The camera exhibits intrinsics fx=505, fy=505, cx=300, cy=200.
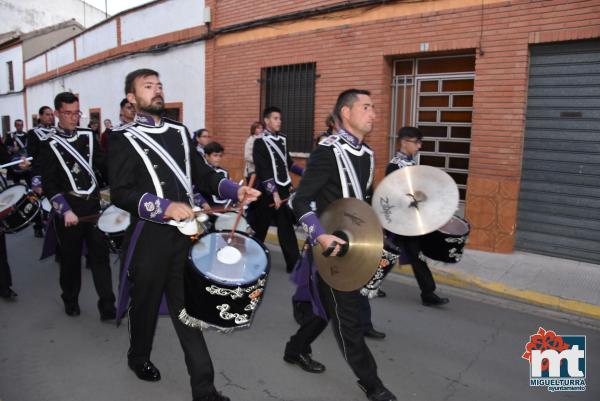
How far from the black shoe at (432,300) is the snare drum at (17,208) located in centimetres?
412

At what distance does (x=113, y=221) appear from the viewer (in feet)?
15.2

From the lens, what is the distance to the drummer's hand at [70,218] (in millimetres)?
4406

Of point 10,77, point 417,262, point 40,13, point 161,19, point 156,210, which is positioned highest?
point 40,13

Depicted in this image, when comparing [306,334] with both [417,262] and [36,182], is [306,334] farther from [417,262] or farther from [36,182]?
[36,182]

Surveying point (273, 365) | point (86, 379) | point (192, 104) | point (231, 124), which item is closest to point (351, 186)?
point (273, 365)

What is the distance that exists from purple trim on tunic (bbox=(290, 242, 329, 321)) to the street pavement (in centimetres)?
61

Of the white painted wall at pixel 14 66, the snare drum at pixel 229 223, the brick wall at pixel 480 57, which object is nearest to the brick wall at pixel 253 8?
the brick wall at pixel 480 57

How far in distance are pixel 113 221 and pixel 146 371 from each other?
1614mm

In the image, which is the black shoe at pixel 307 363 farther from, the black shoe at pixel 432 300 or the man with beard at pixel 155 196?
the black shoe at pixel 432 300

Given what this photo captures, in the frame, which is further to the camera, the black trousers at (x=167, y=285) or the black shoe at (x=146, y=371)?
the black shoe at (x=146, y=371)

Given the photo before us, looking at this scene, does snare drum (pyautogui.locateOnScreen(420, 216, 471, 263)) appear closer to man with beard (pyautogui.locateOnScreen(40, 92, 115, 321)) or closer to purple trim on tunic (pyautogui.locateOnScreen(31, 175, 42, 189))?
man with beard (pyautogui.locateOnScreen(40, 92, 115, 321))

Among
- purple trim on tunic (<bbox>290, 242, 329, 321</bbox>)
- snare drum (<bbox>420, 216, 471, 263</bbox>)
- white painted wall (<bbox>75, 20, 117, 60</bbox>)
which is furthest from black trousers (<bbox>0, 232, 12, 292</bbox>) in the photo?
white painted wall (<bbox>75, 20, 117, 60</bbox>)

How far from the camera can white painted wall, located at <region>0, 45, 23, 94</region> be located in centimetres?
2741

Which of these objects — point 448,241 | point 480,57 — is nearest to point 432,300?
point 448,241
